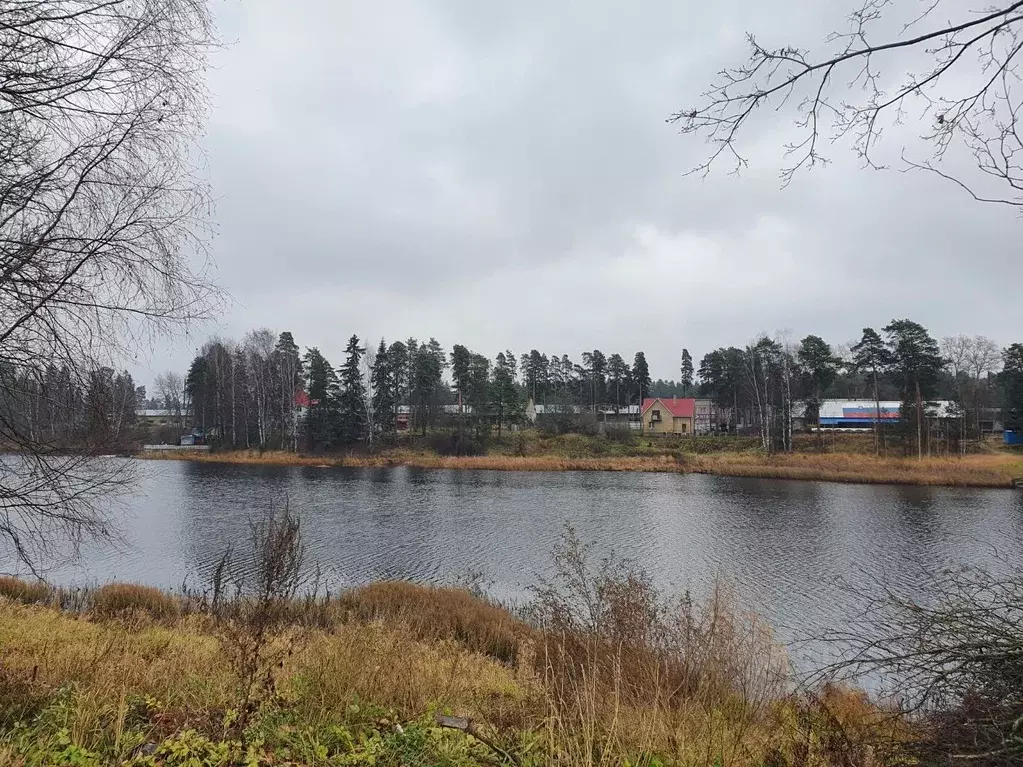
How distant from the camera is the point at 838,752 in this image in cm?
351

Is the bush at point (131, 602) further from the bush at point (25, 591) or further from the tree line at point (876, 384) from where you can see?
the tree line at point (876, 384)

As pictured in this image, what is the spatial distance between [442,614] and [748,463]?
39.4 m

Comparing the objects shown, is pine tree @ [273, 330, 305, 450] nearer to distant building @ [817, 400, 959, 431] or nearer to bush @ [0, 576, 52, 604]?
bush @ [0, 576, 52, 604]

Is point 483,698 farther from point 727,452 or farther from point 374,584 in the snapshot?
point 727,452

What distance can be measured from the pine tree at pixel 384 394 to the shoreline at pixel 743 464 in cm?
767

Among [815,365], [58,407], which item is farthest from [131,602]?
[815,365]

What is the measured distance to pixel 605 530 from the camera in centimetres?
2188

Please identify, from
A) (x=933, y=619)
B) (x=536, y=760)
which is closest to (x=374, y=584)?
(x=536, y=760)

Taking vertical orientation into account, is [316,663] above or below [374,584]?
above

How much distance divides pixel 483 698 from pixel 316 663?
1.47 metres

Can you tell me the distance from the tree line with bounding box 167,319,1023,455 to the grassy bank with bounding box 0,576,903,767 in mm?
46060

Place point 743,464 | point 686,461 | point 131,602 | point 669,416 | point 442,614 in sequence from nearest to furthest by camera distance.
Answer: point 442,614
point 131,602
point 743,464
point 686,461
point 669,416

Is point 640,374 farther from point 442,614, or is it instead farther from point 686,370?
point 442,614

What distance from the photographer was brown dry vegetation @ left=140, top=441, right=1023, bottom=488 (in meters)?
36.1
